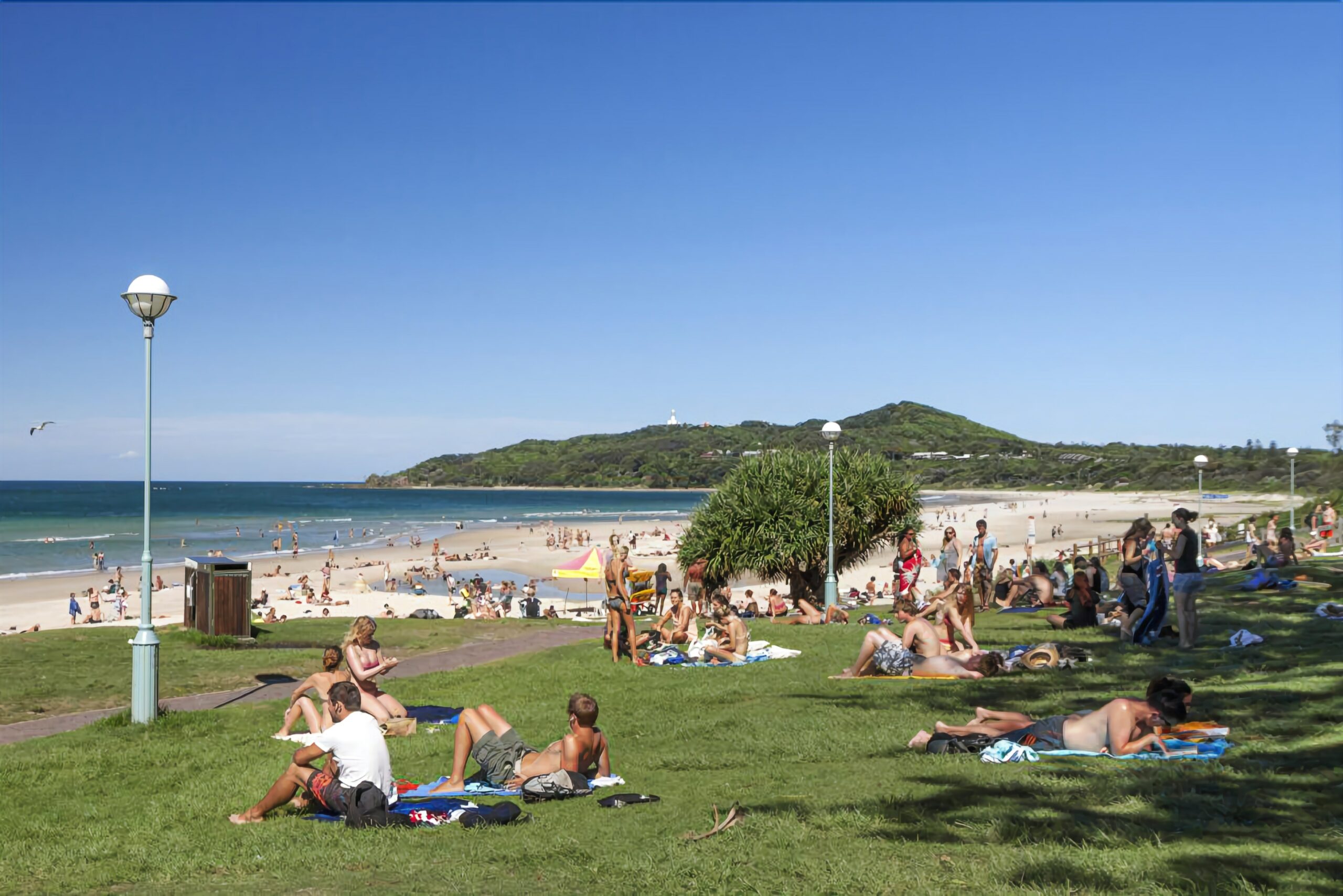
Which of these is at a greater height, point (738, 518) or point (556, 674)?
point (738, 518)

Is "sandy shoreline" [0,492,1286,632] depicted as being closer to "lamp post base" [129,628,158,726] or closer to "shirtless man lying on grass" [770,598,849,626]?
"shirtless man lying on grass" [770,598,849,626]

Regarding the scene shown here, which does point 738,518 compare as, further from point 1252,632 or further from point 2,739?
point 2,739

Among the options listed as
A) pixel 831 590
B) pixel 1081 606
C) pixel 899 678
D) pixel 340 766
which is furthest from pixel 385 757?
pixel 831 590

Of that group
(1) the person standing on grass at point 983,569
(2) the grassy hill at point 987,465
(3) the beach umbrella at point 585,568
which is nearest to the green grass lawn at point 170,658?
(3) the beach umbrella at point 585,568

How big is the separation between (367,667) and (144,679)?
2.08 metres

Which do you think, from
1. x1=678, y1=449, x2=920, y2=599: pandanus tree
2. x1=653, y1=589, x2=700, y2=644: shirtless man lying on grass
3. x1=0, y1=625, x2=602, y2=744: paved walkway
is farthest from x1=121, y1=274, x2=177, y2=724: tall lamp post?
x1=678, y1=449, x2=920, y2=599: pandanus tree

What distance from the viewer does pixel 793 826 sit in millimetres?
5680

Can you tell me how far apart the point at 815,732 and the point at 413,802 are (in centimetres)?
322

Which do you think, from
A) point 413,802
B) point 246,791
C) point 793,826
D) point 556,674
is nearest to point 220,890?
point 413,802

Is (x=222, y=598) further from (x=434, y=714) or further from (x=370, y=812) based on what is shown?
(x=370, y=812)

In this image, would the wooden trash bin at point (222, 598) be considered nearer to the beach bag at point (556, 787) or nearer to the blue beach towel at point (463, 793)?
the blue beach towel at point (463, 793)

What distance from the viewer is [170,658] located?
46.2 ft

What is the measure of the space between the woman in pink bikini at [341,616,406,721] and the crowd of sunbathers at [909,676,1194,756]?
489cm

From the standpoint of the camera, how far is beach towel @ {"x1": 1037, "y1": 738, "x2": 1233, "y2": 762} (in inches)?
265
